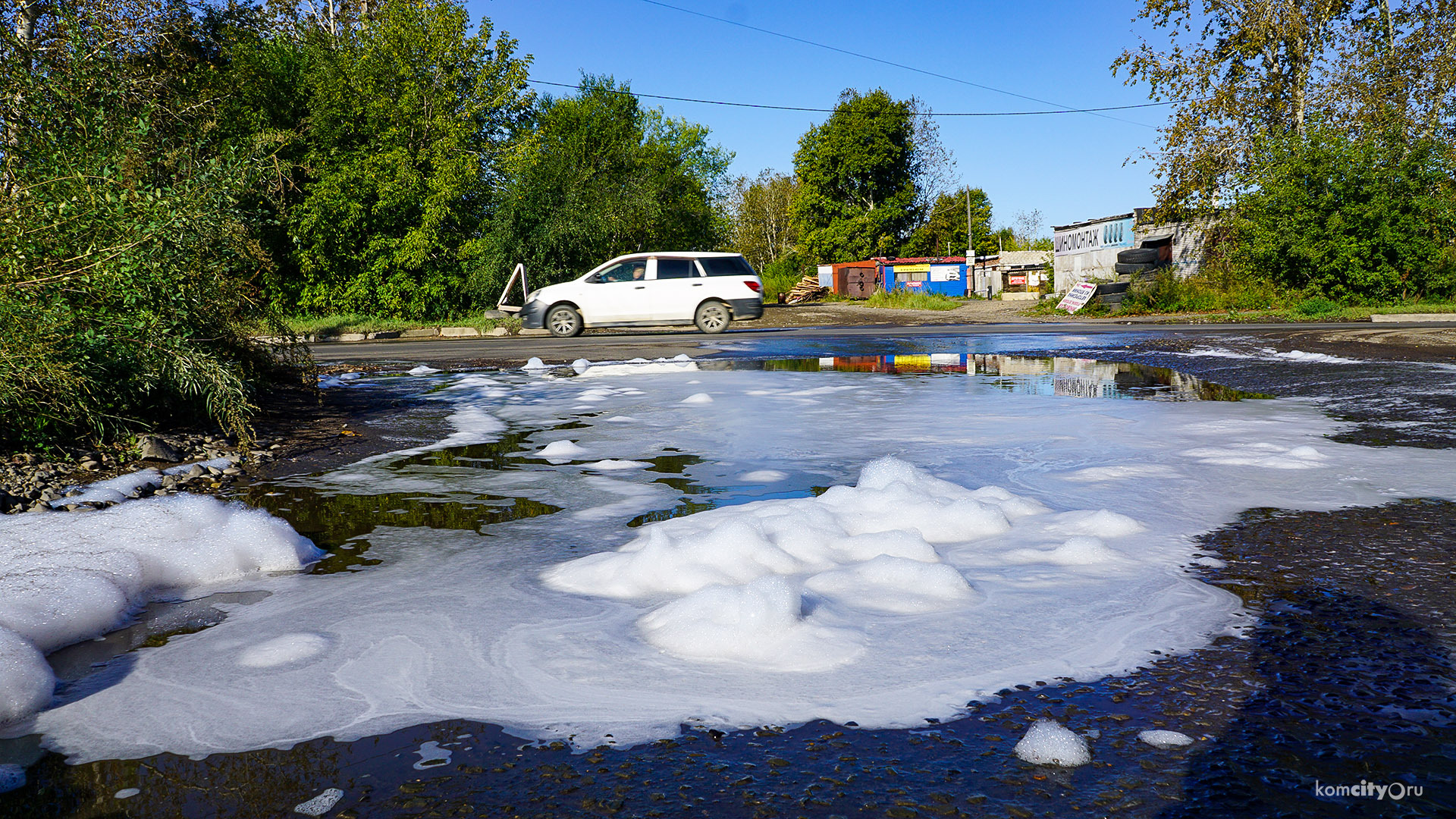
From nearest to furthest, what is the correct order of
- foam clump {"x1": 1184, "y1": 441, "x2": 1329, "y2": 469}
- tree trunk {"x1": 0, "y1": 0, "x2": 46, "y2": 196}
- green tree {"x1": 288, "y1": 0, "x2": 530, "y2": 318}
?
1. foam clump {"x1": 1184, "y1": 441, "x2": 1329, "y2": 469}
2. tree trunk {"x1": 0, "y1": 0, "x2": 46, "y2": 196}
3. green tree {"x1": 288, "y1": 0, "x2": 530, "y2": 318}

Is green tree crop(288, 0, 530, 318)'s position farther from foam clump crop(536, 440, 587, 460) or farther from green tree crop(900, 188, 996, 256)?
green tree crop(900, 188, 996, 256)

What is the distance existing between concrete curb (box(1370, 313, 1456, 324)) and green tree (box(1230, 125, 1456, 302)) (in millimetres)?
2783

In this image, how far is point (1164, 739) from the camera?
1884 millimetres

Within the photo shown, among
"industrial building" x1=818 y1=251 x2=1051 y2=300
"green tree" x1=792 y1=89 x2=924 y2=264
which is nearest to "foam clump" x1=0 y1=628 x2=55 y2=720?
"industrial building" x1=818 y1=251 x2=1051 y2=300

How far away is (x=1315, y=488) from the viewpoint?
4090mm

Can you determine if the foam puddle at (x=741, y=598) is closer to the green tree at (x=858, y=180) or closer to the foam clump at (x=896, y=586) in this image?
the foam clump at (x=896, y=586)

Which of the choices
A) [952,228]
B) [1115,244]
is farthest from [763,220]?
[1115,244]

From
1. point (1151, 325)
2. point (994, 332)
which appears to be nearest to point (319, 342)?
point (994, 332)

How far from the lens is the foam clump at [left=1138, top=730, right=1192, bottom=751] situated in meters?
1.86

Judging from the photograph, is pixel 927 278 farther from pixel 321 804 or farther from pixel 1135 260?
pixel 321 804

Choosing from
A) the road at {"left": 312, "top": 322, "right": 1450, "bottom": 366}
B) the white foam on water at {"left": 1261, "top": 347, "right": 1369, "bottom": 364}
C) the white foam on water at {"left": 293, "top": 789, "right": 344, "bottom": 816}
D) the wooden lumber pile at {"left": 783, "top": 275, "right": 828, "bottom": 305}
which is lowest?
the white foam on water at {"left": 293, "top": 789, "right": 344, "bottom": 816}

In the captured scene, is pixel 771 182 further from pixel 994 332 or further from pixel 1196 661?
pixel 1196 661

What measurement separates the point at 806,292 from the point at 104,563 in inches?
1790

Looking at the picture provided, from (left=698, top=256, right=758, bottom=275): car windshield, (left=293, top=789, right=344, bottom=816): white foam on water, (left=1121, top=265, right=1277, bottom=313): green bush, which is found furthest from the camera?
(left=1121, top=265, right=1277, bottom=313): green bush
